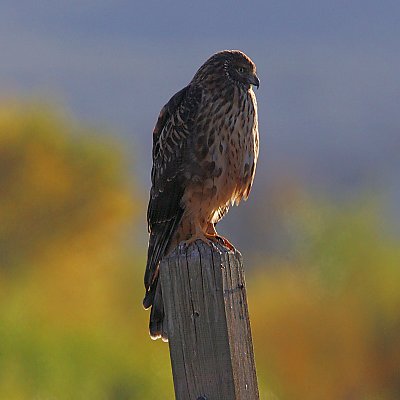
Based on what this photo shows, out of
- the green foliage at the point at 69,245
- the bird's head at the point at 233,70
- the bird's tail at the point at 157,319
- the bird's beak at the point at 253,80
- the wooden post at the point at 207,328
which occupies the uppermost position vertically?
the green foliage at the point at 69,245

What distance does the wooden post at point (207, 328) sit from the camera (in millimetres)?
3473

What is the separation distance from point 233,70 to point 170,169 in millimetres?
637

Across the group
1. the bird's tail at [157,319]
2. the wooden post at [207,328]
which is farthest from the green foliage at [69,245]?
the wooden post at [207,328]

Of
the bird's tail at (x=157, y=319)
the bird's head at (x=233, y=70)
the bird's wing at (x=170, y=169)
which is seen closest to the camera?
the bird's tail at (x=157, y=319)

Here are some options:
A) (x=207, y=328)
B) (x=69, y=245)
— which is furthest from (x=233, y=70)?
(x=69, y=245)

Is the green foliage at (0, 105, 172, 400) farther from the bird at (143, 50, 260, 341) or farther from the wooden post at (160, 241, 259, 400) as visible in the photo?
the wooden post at (160, 241, 259, 400)

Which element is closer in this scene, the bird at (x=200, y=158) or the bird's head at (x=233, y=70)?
the bird at (x=200, y=158)

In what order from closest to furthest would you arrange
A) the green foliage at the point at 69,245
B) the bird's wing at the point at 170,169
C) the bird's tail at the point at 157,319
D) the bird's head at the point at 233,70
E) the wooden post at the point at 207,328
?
the wooden post at the point at 207,328
the bird's tail at the point at 157,319
the bird's wing at the point at 170,169
the bird's head at the point at 233,70
the green foliage at the point at 69,245

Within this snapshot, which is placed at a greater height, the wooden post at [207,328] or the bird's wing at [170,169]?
the bird's wing at [170,169]

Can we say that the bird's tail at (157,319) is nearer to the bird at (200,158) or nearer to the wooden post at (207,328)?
the bird at (200,158)

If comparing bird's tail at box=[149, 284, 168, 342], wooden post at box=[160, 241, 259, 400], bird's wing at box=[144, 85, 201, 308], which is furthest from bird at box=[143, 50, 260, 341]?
wooden post at box=[160, 241, 259, 400]

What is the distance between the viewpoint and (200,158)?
5.48 meters

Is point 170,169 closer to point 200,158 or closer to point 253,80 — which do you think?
point 200,158

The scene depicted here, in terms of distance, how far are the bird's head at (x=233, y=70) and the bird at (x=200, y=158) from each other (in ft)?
0.10
